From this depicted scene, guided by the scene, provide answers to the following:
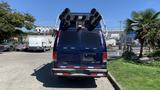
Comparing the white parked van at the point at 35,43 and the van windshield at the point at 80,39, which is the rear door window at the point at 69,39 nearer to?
the van windshield at the point at 80,39

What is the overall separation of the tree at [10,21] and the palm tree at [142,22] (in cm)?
1928

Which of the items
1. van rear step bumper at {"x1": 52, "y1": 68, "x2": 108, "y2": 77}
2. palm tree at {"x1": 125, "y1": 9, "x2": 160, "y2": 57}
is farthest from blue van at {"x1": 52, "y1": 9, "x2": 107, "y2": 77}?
palm tree at {"x1": 125, "y1": 9, "x2": 160, "y2": 57}

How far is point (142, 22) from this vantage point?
99.9 feet

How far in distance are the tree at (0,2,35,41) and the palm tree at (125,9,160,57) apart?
19.3 metres

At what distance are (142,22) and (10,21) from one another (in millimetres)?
22427

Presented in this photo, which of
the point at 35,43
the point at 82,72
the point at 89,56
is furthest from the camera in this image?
the point at 35,43

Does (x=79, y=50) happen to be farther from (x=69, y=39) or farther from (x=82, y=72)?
(x=82, y=72)

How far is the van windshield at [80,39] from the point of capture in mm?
13734

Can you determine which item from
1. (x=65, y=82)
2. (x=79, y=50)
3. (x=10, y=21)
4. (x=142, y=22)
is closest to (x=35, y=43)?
(x=10, y=21)

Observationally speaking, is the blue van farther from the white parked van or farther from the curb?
the white parked van

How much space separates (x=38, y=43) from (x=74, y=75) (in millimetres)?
32130

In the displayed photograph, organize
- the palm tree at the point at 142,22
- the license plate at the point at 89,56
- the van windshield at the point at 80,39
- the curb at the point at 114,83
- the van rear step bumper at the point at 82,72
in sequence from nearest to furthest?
the curb at the point at 114,83
the van rear step bumper at the point at 82,72
the license plate at the point at 89,56
the van windshield at the point at 80,39
the palm tree at the point at 142,22

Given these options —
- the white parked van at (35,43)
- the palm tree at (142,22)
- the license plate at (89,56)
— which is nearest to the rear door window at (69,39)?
the license plate at (89,56)

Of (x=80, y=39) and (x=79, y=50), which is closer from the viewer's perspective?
(x=79, y=50)
